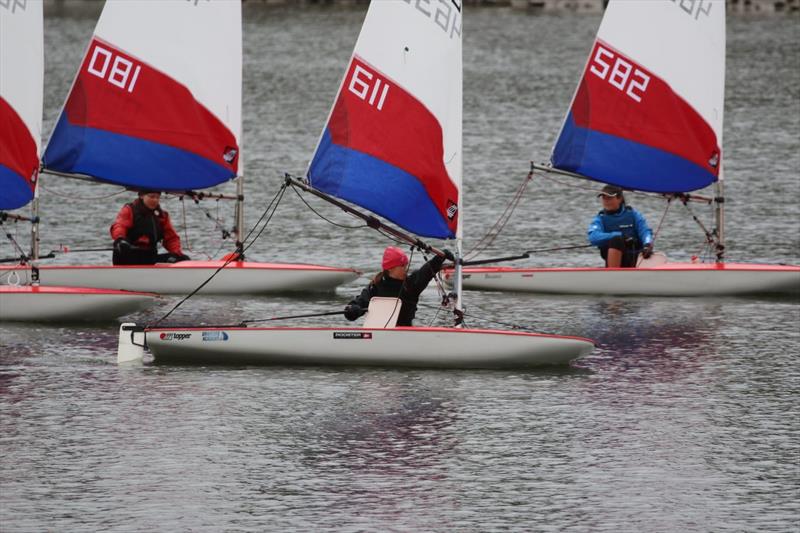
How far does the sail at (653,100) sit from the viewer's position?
96.5 ft

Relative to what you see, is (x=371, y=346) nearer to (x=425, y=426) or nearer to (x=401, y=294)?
(x=401, y=294)

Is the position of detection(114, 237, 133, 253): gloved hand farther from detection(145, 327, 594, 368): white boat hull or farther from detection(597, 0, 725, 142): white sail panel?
detection(597, 0, 725, 142): white sail panel

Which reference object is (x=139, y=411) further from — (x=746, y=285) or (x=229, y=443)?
→ (x=746, y=285)

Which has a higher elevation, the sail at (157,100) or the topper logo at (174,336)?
the sail at (157,100)

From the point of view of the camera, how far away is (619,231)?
28.5 metres

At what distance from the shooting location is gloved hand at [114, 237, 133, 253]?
27.5 metres

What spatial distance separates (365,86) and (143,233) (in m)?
5.74

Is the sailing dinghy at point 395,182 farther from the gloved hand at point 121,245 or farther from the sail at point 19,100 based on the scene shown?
the gloved hand at point 121,245

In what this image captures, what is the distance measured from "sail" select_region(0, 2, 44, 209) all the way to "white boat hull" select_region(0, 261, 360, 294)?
163 cm

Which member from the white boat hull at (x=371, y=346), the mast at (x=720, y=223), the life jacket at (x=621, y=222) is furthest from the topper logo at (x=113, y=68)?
the mast at (x=720, y=223)

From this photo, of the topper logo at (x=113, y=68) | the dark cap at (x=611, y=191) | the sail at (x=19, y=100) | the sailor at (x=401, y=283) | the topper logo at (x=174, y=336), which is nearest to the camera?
the sailor at (x=401, y=283)

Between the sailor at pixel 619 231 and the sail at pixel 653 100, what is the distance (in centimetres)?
103

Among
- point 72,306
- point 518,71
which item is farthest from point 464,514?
point 518,71

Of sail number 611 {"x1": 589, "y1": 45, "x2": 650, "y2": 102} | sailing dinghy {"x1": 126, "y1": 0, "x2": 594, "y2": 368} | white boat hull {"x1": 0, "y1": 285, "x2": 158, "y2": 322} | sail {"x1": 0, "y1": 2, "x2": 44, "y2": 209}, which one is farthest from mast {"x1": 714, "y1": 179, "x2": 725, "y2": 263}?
sail {"x1": 0, "y1": 2, "x2": 44, "y2": 209}
